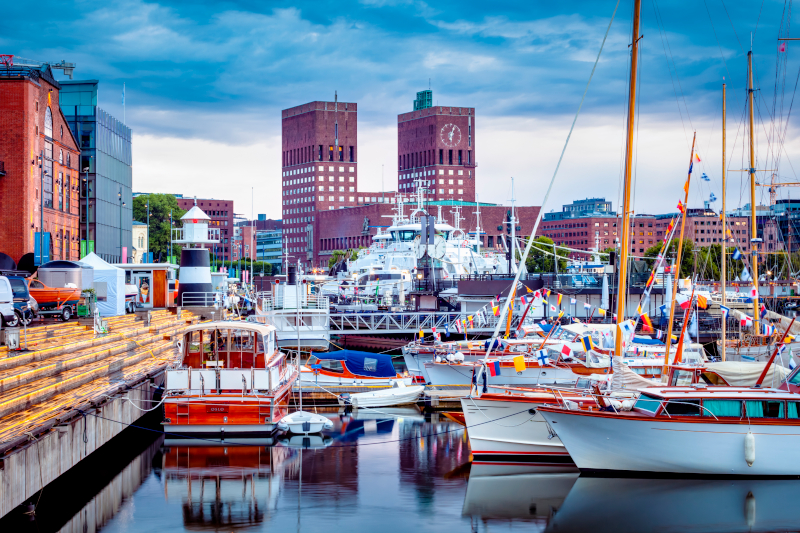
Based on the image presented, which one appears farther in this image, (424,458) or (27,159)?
(27,159)

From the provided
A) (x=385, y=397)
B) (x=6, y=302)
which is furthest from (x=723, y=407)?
(x=6, y=302)

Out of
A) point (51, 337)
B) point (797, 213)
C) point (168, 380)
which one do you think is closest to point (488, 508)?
point (168, 380)

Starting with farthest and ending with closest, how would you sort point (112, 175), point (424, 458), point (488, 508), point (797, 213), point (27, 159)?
1. point (797, 213)
2. point (112, 175)
3. point (27, 159)
4. point (424, 458)
5. point (488, 508)

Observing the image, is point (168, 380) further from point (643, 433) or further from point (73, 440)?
point (643, 433)

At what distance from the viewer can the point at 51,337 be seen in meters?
29.0

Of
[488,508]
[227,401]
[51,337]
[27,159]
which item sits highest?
[27,159]

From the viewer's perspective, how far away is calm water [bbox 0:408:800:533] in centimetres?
1967

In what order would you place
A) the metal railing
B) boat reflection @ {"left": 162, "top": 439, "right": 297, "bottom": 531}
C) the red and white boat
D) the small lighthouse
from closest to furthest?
boat reflection @ {"left": 162, "top": 439, "right": 297, "bottom": 531} < the red and white boat < the small lighthouse < the metal railing

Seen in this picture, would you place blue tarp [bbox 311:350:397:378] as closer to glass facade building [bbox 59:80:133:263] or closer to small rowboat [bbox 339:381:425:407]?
small rowboat [bbox 339:381:425:407]

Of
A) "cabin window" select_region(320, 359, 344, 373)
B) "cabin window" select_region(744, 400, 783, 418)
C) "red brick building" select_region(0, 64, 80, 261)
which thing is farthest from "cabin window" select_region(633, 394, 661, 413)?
"red brick building" select_region(0, 64, 80, 261)

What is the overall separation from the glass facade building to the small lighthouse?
1364cm

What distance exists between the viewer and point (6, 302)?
2831 cm

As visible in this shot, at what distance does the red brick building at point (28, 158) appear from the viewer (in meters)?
52.7

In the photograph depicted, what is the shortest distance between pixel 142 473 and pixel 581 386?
593 inches
